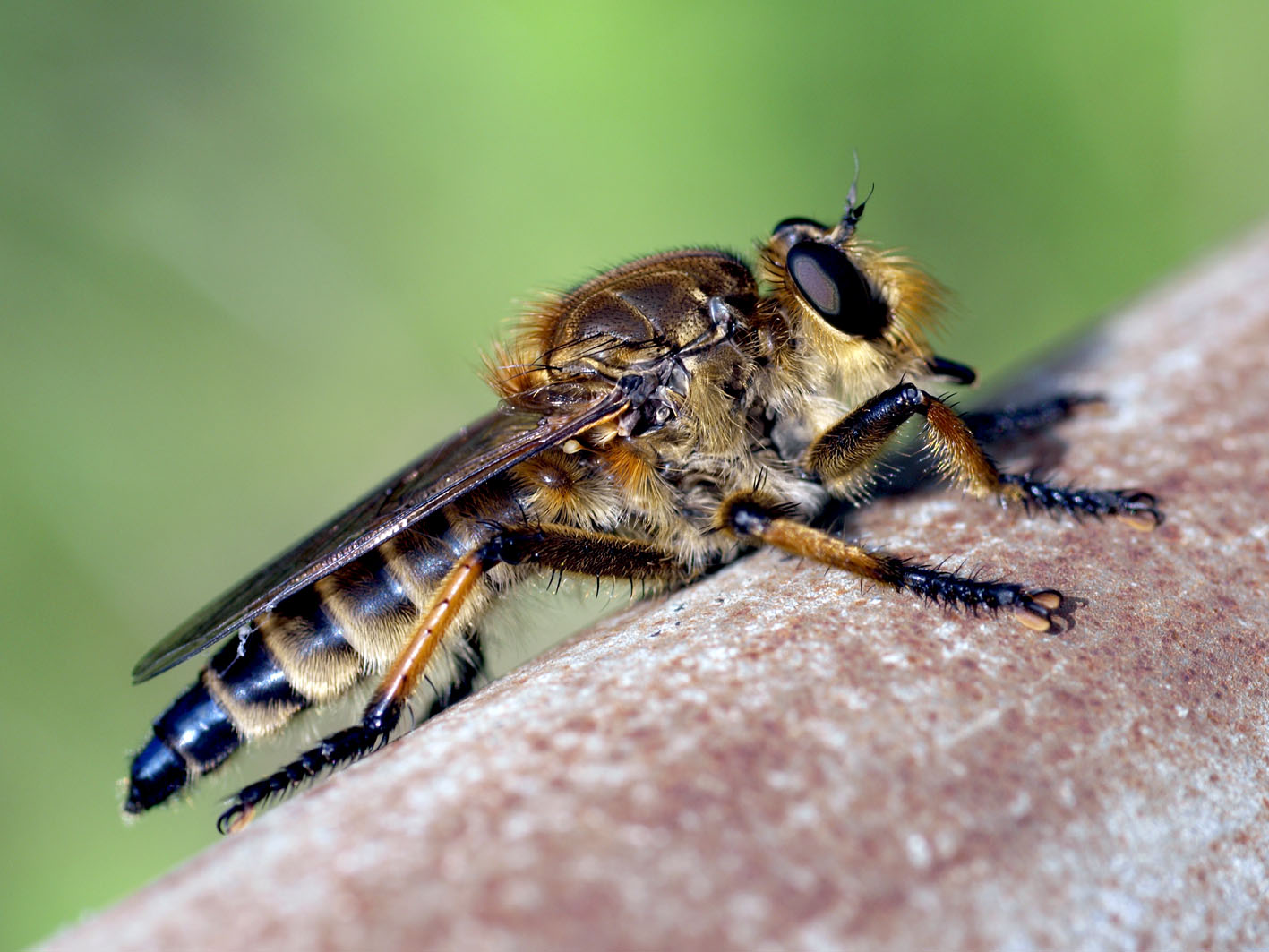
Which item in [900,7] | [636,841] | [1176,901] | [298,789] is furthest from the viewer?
[900,7]

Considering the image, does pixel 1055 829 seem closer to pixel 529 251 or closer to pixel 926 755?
pixel 926 755

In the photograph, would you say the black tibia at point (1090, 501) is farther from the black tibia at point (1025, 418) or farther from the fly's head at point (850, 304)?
the fly's head at point (850, 304)

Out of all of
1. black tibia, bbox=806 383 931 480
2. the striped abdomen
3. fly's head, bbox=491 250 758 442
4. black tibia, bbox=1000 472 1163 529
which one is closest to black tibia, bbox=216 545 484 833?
the striped abdomen

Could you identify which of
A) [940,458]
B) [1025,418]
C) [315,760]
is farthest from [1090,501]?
[315,760]

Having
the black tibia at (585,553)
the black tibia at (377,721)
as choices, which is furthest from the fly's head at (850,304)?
the black tibia at (377,721)

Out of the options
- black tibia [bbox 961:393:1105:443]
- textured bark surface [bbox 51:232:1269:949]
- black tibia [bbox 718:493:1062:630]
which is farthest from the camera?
black tibia [bbox 961:393:1105:443]

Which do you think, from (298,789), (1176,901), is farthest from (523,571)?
(1176,901)

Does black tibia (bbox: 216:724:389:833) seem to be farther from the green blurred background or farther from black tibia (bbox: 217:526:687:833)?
the green blurred background
